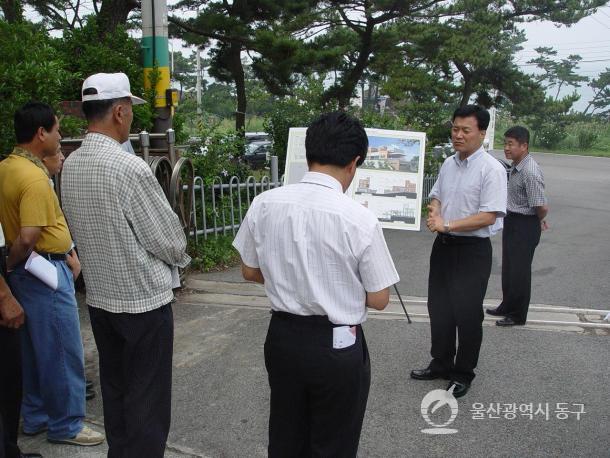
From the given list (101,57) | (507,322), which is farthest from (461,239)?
(101,57)

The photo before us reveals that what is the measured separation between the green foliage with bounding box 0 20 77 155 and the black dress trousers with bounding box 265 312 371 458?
2.59 meters

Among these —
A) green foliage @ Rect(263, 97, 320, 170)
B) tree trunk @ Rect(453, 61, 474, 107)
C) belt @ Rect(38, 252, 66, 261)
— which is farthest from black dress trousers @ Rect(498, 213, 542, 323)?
tree trunk @ Rect(453, 61, 474, 107)

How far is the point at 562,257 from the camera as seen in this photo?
825 cm

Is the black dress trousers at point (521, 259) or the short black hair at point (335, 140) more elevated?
the short black hair at point (335, 140)

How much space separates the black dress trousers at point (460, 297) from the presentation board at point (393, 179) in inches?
27.7

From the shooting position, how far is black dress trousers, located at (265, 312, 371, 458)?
2.16 metres

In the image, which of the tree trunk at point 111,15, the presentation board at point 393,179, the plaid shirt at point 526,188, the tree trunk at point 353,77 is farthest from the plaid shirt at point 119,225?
the tree trunk at point 353,77

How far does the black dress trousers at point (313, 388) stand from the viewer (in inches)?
85.0

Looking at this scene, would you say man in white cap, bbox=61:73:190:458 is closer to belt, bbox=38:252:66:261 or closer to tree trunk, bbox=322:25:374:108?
belt, bbox=38:252:66:261

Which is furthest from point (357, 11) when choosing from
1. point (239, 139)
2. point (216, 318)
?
point (216, 318)

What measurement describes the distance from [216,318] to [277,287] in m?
3.27

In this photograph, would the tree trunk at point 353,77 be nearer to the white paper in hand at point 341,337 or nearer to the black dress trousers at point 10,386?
the black dress trousers at point 10,386

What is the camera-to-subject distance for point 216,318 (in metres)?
5.34

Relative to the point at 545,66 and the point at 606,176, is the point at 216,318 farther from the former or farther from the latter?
the point at 545,66
